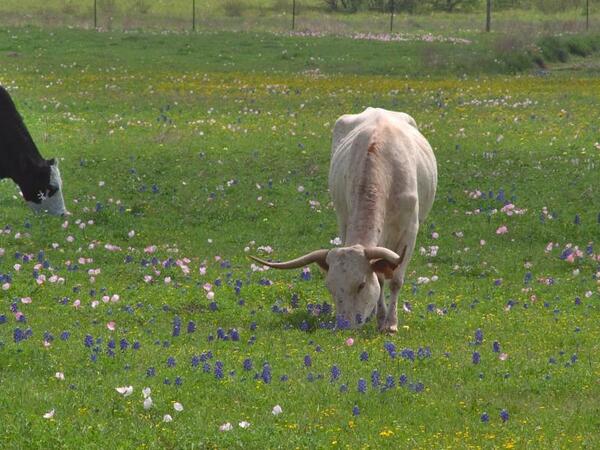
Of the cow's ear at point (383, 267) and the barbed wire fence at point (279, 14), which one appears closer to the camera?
the cow's ear at point (383, 267)

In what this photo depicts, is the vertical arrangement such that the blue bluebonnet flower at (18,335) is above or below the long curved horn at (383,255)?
below

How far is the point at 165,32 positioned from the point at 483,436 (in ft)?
157

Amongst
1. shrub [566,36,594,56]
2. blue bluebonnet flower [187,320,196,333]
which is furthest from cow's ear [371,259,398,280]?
shrub [566,36,594,56]

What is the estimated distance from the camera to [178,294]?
14.1 metres

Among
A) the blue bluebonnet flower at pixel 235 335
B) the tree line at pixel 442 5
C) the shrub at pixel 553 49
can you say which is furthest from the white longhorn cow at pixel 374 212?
the tree line at pixel 442 5

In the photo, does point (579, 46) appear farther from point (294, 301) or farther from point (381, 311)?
point (381, 311)

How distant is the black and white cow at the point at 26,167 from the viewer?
19.5 metres

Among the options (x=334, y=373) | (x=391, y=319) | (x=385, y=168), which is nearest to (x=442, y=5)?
(x=385, y=168)

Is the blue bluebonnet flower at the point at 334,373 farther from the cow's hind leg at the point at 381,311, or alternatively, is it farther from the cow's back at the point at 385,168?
the cow's back at the point at 385,168

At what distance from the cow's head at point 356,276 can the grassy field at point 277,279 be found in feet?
0.82

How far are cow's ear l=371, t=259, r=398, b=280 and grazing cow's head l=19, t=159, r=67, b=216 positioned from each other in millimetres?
8712

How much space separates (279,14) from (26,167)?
66.8 meters

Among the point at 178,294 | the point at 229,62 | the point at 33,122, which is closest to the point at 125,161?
the point at 33,122

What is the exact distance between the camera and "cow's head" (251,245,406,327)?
12297 millimetres
